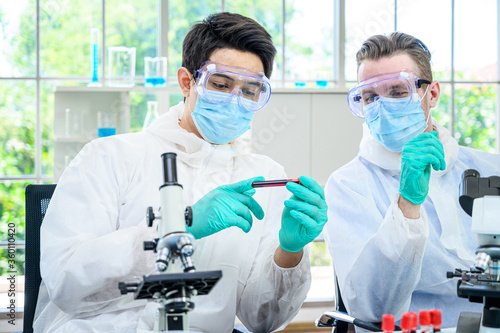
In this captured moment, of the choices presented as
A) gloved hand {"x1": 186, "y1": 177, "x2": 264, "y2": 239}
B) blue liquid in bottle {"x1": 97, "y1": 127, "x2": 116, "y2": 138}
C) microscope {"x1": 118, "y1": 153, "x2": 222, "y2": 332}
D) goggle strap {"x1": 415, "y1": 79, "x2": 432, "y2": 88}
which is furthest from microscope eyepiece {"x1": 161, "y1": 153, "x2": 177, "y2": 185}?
blue liquid in bottle {"x1": 97, "y1": 127, "x2": 116, "y2": 138}

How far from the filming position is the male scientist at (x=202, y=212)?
1563mm

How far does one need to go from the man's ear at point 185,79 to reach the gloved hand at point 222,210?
56 centimetres

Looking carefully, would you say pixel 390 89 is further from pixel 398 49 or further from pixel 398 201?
pixel 398 201

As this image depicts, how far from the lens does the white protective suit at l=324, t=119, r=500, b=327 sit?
186cm

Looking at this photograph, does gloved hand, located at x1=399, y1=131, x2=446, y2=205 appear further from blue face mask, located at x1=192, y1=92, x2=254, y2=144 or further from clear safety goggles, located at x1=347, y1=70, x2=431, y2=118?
blue face mask, located at x1=192, y1=92, x2=254, y2=144

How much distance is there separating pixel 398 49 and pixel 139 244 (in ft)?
3.94

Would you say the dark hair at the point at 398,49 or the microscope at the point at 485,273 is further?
the dark hair at the point at 398,49

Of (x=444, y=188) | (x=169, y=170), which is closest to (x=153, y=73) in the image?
(x=444, y=188)

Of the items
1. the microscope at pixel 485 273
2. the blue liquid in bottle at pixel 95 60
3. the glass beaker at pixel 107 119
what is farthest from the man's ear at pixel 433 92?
the blue liquid in bottle at pixel 95 60

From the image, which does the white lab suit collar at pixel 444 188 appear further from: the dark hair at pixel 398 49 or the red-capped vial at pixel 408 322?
the red-capped vial at pixel 408 322

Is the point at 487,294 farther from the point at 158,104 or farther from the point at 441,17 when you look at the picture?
the point at 441,17

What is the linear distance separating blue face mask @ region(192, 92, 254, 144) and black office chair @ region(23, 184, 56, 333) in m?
0.54

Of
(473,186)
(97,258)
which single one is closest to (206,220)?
(97,258)

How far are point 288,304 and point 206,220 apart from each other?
487 mm
